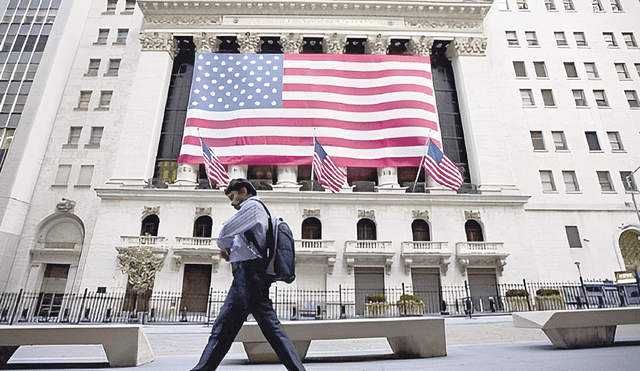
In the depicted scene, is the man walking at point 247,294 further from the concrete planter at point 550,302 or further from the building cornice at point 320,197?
the concrete planter at point 550,302

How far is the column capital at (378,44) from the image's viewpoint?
30.2 metres

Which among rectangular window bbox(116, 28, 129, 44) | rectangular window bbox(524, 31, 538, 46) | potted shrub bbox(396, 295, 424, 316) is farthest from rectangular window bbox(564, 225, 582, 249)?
rectangular window bbox(116, 28, 129, 44)

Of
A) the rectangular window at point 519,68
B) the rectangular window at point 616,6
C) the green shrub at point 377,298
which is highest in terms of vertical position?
the rectangular window at point 616,6

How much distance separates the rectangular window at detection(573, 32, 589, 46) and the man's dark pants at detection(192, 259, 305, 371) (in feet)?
131

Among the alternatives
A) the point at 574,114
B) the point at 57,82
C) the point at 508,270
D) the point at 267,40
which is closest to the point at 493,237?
the point at 508,270

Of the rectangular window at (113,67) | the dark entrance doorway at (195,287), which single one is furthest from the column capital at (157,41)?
the dark entrance doorway at (195,287)

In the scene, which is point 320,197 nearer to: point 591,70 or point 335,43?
point 335,43

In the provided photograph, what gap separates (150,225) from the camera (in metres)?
24.8

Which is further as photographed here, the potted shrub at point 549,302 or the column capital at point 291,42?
the column capital at point 291,42

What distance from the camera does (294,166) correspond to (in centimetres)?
2630

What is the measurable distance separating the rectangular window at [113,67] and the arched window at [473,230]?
102 ft

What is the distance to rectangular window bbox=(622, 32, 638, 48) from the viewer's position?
33.0 meters

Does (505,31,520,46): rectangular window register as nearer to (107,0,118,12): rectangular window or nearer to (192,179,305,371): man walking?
(192,179,305,371): man walking

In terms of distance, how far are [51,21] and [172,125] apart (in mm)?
15397
